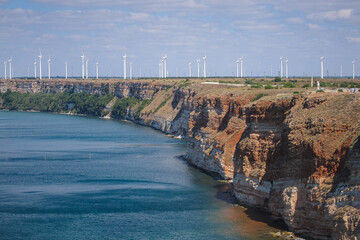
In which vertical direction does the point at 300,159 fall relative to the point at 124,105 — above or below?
below

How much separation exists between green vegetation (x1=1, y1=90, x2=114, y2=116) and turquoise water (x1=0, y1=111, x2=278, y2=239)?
207ft

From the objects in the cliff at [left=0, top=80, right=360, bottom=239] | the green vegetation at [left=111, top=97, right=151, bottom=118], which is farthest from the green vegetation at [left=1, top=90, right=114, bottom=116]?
the cliff at [left=0, top=80, right=360, bottom=239]

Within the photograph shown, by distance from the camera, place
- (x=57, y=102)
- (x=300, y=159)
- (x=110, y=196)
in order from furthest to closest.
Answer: (x=57, y=102), (x=110, y=196), (x=300, y=159)

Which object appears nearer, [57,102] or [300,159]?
[300,159]

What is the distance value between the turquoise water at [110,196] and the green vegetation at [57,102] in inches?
2487

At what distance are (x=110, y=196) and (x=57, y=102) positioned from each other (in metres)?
107

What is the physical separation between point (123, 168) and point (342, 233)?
2918cm

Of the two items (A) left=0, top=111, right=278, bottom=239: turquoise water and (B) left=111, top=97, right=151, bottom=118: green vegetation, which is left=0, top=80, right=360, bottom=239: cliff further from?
(B) left=111, top=97, right=151, bottom=118: green vegetation

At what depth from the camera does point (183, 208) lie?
35.3 m

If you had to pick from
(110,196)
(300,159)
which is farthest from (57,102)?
(300,159)

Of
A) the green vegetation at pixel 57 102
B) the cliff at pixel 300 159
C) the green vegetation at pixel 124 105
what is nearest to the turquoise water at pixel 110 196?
the cliff at pixel 300 159

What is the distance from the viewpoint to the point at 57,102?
142250 millimetres

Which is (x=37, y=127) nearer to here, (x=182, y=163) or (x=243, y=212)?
(x=182, y=163)

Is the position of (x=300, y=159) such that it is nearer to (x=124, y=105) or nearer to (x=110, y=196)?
(x=110, y=196)
